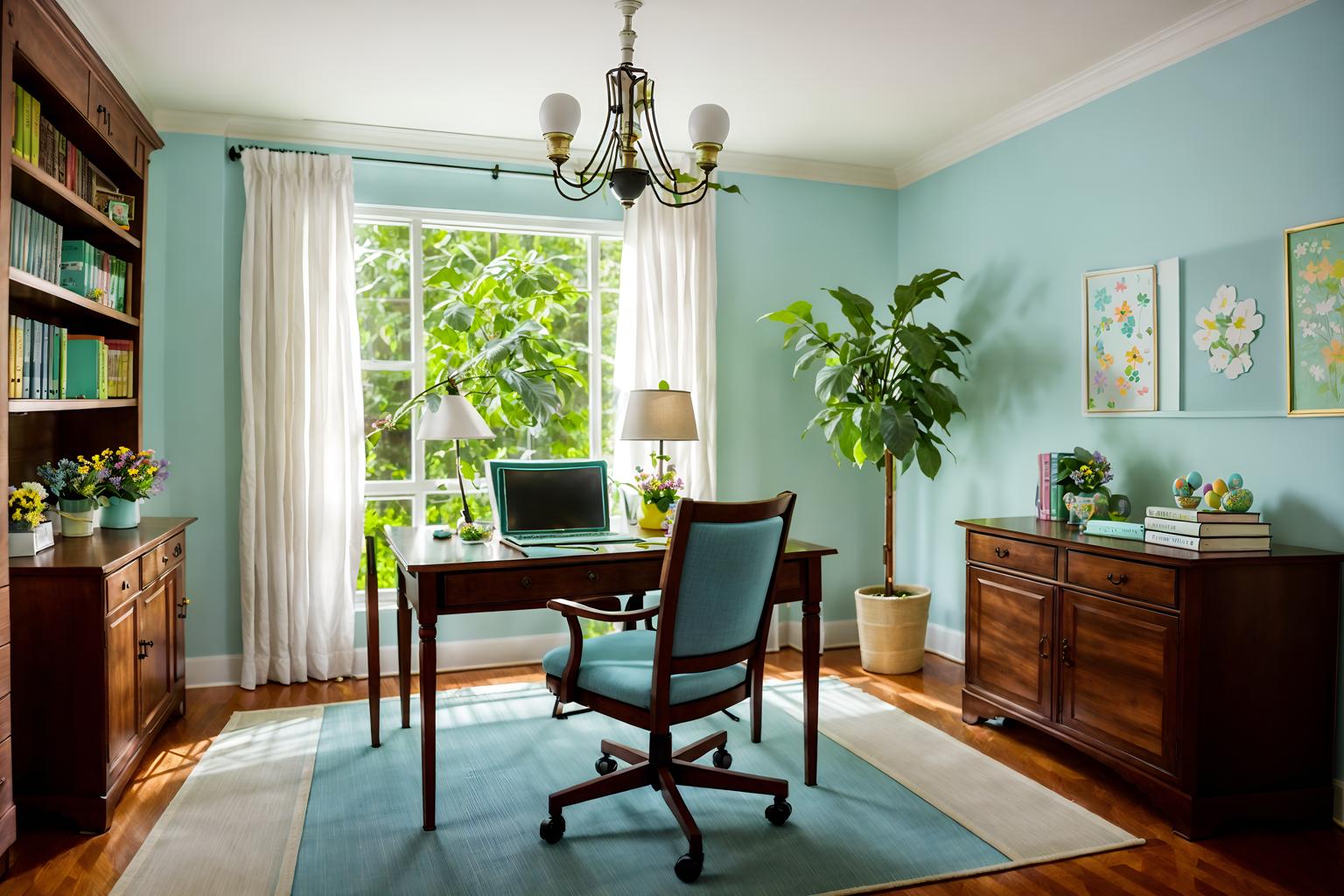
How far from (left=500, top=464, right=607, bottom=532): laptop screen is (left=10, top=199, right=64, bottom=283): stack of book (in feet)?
5.24

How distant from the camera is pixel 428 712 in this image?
262 cm

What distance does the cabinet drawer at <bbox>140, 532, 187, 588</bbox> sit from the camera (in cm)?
303

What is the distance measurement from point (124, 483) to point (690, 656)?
2196 millimetres

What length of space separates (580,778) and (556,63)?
270cm

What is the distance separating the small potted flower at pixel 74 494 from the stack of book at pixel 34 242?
0.62 m

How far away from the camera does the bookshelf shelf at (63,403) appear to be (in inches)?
104

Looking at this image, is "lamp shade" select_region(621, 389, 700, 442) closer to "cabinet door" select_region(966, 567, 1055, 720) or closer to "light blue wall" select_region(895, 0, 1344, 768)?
"cabinet door" select_region(966, 567, 1055, 720)

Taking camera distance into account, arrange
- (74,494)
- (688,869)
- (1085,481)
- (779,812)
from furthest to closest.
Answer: (1085,481), (74,494), (779,812), (688,869)

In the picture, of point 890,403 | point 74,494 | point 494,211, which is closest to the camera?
point 74,494

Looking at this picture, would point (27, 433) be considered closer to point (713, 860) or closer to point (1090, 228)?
point (713, 860)

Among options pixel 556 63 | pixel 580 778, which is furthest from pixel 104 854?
pixel 556 63

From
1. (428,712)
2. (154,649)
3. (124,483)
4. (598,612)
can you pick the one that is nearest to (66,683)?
(154,649)

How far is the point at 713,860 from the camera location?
2480 millimetres

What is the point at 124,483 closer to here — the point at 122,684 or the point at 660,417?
the point at 122,684
